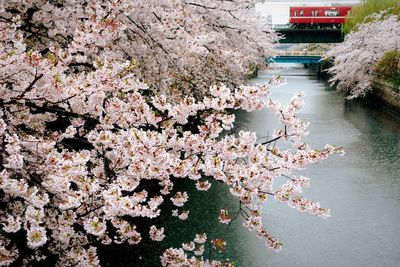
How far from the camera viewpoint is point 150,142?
3.92 metres

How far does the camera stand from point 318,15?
2028 inches

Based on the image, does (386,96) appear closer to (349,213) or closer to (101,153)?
(349,213)

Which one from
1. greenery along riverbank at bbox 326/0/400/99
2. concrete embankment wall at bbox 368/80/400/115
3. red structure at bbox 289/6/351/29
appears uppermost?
red structure at bbox 289/6/351/29

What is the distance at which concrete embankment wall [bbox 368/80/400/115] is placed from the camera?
80.1 feet

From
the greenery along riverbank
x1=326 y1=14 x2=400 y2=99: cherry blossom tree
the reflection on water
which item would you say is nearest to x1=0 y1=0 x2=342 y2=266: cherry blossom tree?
the reflection on water

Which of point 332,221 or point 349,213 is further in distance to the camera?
point 349,213

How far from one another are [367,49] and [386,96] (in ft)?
12.4

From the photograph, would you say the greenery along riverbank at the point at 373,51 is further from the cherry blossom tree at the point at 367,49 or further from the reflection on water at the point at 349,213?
the reflection on water at the point at 349,213

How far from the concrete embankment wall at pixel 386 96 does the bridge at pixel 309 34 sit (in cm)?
2049

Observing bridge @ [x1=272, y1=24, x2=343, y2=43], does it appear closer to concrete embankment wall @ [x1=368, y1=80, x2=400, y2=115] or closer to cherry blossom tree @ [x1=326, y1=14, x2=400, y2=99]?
cherry blossom tree @ [x1=326, y1=14, x2=400, y2=99]

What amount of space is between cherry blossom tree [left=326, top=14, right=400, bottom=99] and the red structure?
20458 millimetres

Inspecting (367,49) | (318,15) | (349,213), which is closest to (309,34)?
(318,15)

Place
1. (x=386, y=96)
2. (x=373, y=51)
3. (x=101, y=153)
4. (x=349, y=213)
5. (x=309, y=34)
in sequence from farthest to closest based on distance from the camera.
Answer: (x=309, y=34) → (x=373, y=51) → (x=386, y=96) → (x=349, y=213) → (x=101, y=153)

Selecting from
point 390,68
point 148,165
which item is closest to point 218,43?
point 148,165
